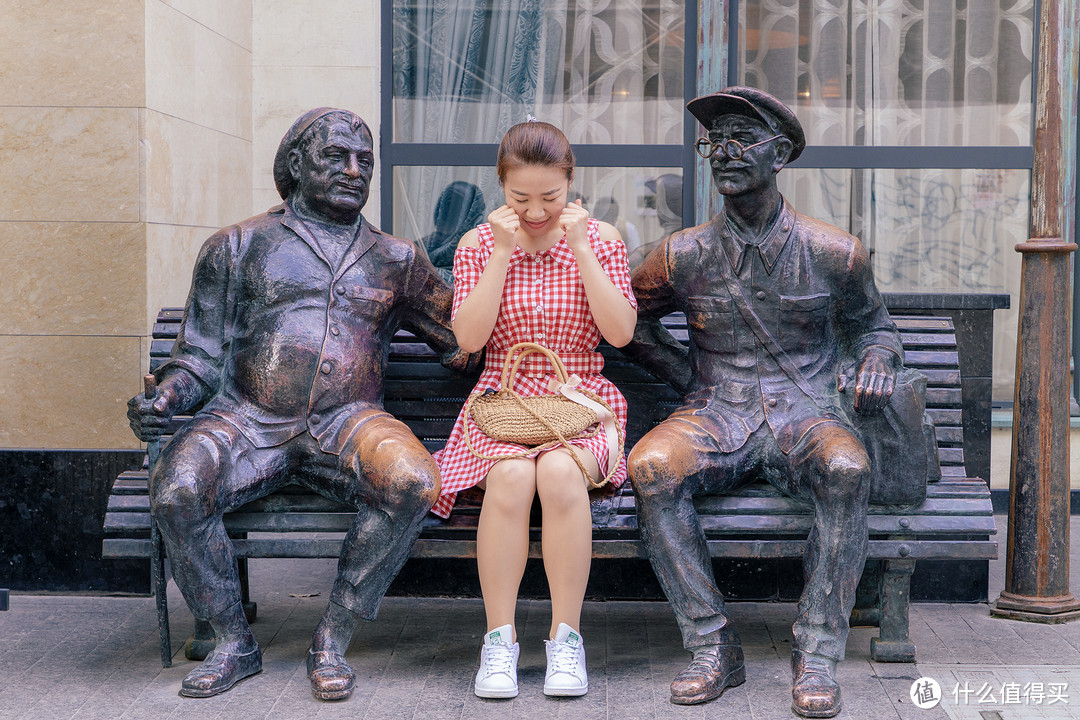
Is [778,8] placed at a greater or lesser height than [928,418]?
greater

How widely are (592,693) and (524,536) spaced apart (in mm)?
523

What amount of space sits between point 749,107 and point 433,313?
1292mm

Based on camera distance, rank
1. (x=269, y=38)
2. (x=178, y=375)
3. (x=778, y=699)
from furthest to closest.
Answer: (x=269, y=38)
(x=178, y=375)
(x=778, y=699)

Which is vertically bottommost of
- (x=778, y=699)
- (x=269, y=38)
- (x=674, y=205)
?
(x=778, y=699)

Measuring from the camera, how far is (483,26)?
6492 mm

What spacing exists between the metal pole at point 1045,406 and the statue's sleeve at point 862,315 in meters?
0.83

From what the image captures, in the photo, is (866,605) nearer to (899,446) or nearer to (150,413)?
(899,446)

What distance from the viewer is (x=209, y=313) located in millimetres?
4195

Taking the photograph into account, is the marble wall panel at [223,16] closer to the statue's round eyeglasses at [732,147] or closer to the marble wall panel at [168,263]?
the marble wall panel at [168,263]

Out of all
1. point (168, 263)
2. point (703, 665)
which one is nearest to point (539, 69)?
point (168, 263)

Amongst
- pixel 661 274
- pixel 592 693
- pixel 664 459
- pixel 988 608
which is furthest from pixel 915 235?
pixel 592 693

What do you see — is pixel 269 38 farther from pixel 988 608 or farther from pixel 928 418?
pixel 988 608

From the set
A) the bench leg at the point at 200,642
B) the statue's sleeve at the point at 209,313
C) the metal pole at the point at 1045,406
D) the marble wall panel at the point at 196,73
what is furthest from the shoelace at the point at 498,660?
the marble wall panel at the point at 196,73

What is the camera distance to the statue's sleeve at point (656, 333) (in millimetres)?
4285
